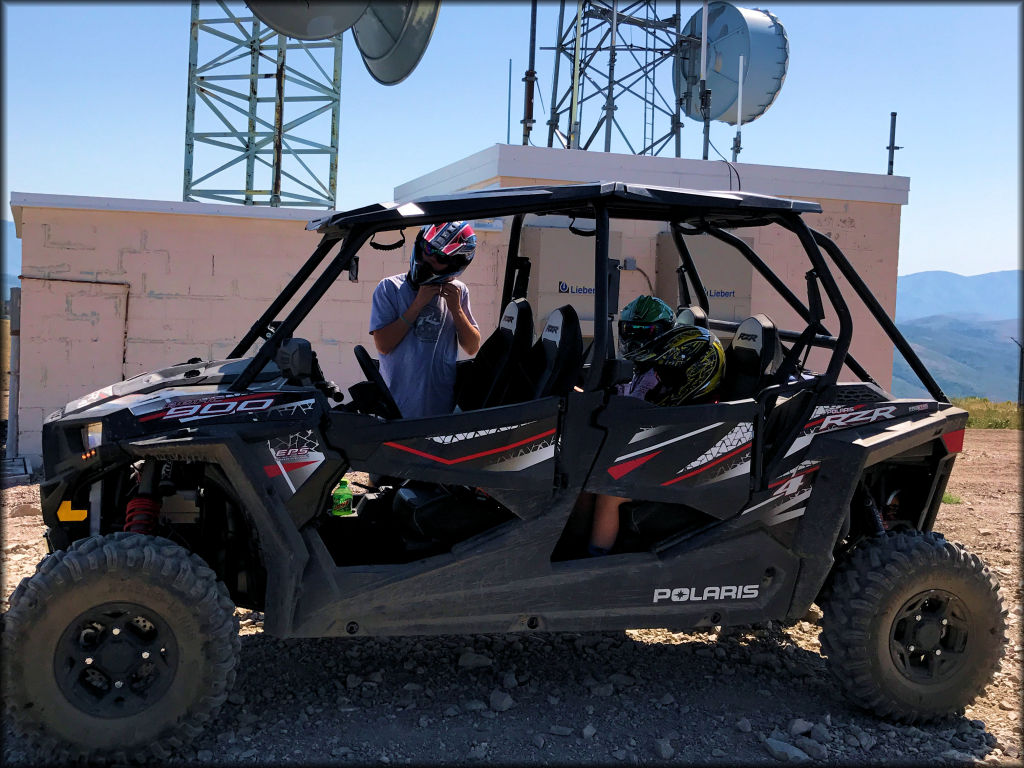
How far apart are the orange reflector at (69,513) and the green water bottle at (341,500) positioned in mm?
1016

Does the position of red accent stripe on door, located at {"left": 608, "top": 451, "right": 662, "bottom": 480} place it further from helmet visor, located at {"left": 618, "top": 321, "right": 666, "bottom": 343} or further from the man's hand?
the man's hand

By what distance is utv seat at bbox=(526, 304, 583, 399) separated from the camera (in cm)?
404

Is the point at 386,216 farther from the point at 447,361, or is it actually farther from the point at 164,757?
the point at 164,757

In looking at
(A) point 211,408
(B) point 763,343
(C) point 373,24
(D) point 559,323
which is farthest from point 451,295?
(C) point 373,24

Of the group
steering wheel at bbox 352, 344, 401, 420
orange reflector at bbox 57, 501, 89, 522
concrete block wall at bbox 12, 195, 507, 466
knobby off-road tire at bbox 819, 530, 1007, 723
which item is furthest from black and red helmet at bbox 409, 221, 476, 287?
concrete block wall at bbox 12, 195, 507, 466

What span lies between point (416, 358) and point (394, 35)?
463 cm

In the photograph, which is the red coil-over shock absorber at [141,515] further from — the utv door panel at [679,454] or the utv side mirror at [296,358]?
the utv door panel at [679,454]

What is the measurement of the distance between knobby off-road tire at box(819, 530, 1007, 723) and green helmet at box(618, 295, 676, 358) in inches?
51.6

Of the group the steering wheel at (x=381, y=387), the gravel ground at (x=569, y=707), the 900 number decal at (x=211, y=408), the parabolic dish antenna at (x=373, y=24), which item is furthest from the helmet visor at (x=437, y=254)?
the parabolic dish antenna at (x=373, y=24)

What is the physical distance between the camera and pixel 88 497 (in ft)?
12.5

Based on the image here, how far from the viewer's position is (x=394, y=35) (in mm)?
8195

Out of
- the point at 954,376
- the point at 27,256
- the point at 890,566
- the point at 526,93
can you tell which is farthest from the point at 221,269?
the point at 954,376

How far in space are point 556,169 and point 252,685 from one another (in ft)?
24.8

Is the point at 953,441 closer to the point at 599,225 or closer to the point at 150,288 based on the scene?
the point at 599,225
